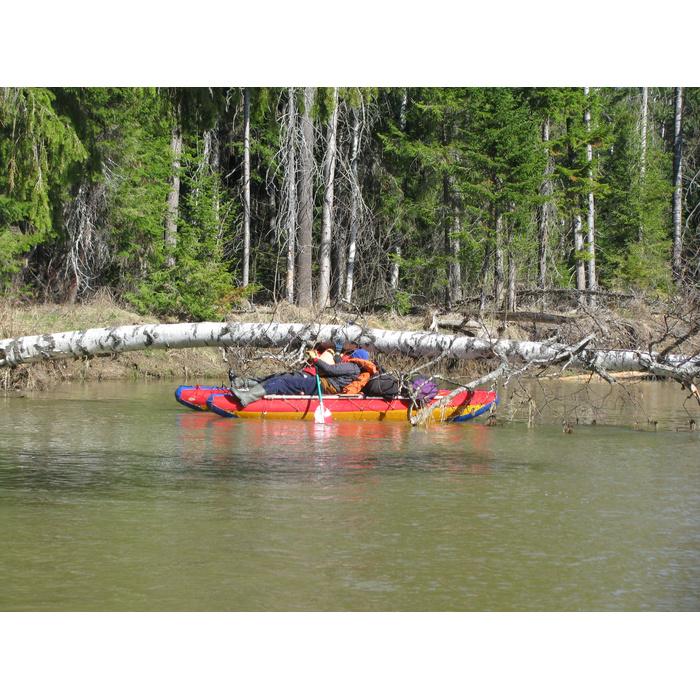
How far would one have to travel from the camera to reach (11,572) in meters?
5.61

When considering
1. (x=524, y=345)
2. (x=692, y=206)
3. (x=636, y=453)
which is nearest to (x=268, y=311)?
(x=524, y=345)

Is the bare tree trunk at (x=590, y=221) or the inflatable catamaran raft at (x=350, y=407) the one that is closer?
the inflatable catamaran raft at (x=350, y=407)

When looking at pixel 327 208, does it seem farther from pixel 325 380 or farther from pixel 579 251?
pixel 325 380

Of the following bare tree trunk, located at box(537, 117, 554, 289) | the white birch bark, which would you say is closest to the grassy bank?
the white birch bark

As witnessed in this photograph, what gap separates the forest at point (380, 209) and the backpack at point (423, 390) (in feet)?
21.4

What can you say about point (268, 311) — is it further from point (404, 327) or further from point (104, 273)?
point (104, 273)

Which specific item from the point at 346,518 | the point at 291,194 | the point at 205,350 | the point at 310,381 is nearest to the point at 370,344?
the point at 310,381

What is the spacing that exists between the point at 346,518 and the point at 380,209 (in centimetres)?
2181

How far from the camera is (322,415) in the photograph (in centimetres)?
1304

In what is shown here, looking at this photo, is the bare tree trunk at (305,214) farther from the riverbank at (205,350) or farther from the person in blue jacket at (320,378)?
the person in blue jacket at (320,378)

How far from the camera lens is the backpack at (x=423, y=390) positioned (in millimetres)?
12914

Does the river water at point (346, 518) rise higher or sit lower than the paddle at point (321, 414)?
lower

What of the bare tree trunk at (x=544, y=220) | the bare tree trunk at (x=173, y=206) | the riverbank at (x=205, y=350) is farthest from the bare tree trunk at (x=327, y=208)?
Result: the bare tree trunk at (x=544, y=220)

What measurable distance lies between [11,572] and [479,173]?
68.7ft
